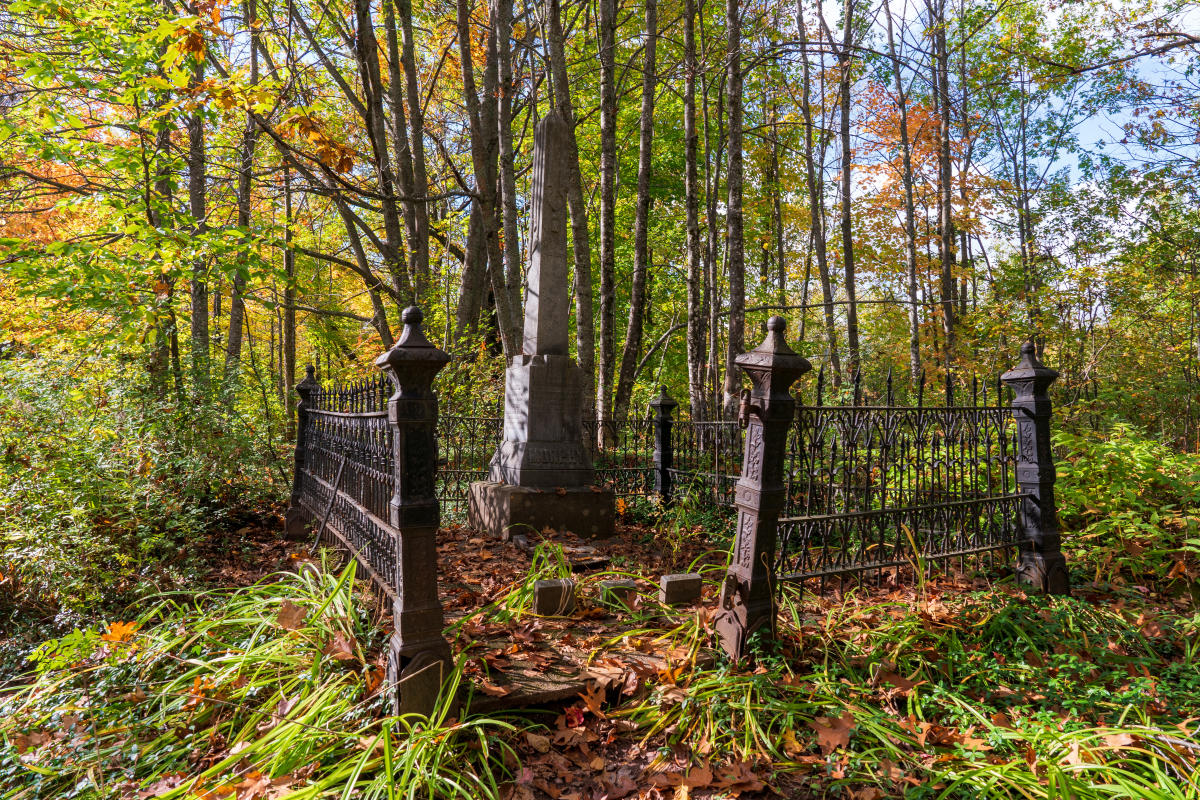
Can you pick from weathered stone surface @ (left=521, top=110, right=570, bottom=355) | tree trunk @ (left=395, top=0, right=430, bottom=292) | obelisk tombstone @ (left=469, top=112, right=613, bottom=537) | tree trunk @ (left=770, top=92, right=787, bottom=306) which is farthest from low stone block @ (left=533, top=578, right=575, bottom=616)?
tree trunk @ (left=770, top=92, right=787, bottom=306)

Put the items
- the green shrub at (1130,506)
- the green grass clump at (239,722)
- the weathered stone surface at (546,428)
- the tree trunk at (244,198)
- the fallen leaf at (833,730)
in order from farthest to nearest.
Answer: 1. the tree trunk at (244,198)
2. the weathered stone surface at (546,428)
3. the green shrub at (1130,506)
4. the fallen leaf at (833,730)
5. the green grass clump at (239,722)

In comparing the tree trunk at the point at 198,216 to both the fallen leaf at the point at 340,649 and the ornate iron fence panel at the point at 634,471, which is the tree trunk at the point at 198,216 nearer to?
the ornate iron fence panel at the point at 634,471

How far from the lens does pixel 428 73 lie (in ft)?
48.0

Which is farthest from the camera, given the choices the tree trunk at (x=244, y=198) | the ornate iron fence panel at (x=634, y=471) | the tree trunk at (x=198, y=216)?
the tree trunk at (x=198, y=216)

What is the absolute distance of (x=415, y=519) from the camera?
9.33 feet

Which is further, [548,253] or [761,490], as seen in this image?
[548,253]

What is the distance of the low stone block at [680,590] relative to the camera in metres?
3.96

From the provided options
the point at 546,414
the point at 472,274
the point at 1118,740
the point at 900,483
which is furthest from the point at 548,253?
the point at 472,274

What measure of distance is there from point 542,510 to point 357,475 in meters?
2.26

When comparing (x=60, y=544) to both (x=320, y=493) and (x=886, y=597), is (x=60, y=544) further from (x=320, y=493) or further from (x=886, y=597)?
(x=886, y=597)

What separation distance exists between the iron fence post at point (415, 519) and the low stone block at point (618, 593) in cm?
138

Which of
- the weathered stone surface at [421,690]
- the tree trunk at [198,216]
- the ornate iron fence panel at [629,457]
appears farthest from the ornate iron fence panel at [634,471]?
the tree trunk at [198,216]

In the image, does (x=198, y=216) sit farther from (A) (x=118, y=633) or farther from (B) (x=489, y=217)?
(A) (x=118, y=633)

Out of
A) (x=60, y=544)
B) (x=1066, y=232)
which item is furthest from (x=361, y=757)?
(x=1066, y=232)
